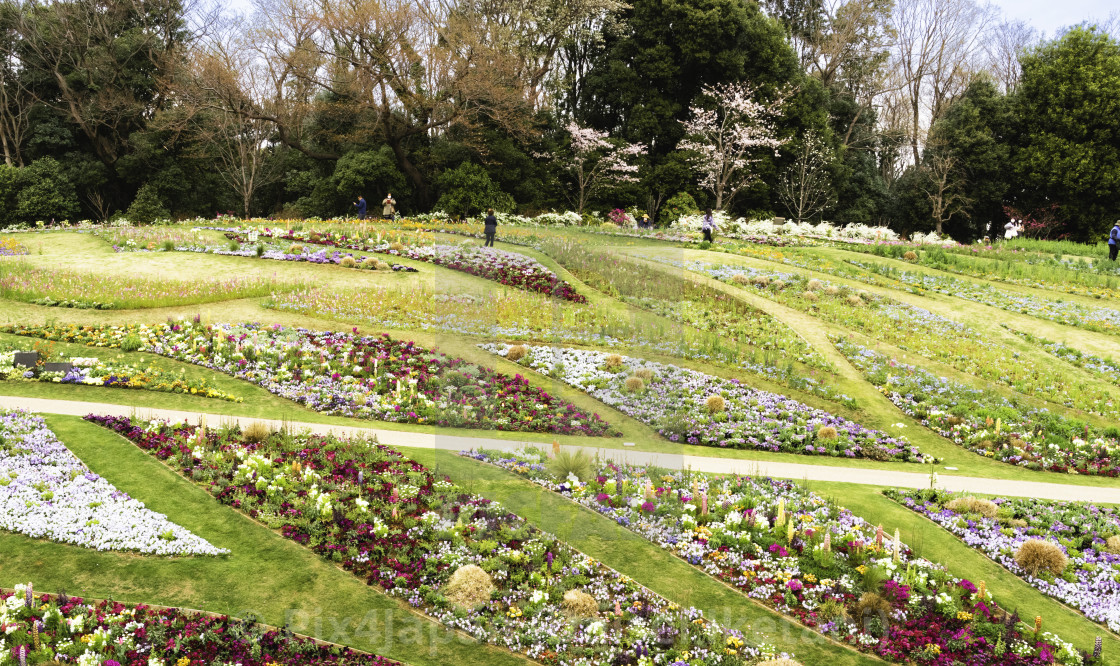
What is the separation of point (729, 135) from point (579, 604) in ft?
101

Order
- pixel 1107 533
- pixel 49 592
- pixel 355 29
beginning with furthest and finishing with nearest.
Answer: pixel 355 29 → pixel 1107 533 → pixel 49 592

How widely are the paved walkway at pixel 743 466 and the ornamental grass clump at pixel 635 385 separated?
833 millimetres

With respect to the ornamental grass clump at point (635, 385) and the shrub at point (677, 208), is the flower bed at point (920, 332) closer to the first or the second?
the ornamental grass clump at point (635, 385)

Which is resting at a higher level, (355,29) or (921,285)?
(355,29)

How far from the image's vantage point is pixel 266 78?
118ft

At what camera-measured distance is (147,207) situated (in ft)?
105

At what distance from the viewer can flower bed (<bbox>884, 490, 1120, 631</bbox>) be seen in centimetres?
762

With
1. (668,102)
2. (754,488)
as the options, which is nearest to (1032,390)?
(754,488)

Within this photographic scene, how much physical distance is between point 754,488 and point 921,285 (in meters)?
13.4

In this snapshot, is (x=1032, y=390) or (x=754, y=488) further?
(x=1032, y=390)

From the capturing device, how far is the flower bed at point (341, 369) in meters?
10.8

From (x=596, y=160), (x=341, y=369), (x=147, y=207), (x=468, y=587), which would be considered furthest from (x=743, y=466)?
(x=147, y=207)

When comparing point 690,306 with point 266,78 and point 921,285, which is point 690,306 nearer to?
point 921,285

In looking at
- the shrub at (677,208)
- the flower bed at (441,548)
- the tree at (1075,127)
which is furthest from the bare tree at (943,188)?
the flower bed at (441,548)
